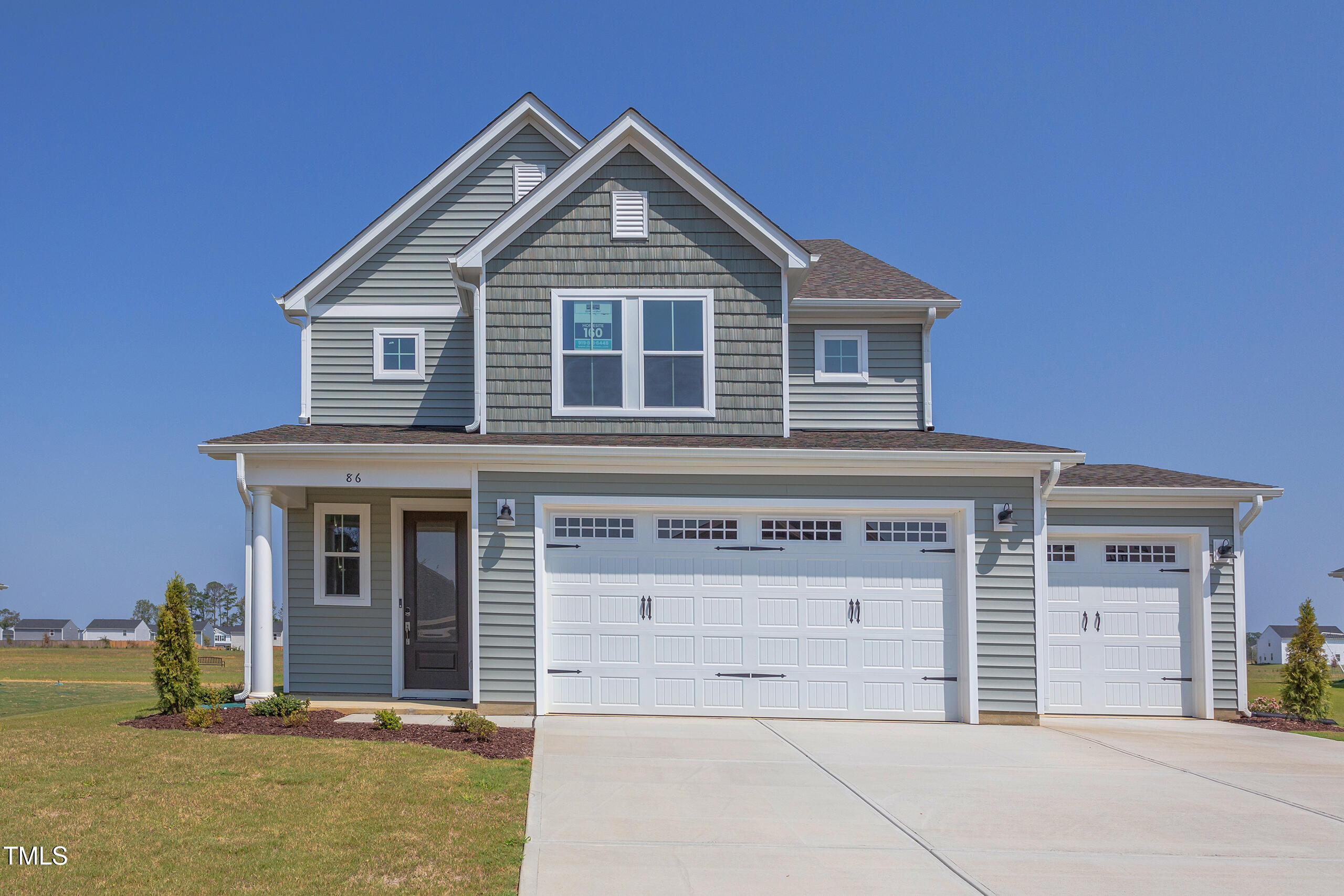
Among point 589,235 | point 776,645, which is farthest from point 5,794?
point 589,235

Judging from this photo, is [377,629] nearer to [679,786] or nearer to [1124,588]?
[679,786]

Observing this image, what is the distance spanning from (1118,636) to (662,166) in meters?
8.53

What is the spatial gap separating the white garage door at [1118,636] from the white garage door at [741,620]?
2117 mm

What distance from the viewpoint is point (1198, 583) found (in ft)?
41.1

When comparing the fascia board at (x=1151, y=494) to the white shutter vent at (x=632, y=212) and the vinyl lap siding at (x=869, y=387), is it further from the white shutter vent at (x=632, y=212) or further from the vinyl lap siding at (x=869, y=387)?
the white shutter vent at (x=632, y=212)

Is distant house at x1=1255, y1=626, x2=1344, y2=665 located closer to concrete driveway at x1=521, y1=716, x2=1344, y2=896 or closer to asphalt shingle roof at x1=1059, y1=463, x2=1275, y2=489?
asphalt shingle roof at x1=1059, y1=463, x2=1275, y2=489

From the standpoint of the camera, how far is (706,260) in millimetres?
12320

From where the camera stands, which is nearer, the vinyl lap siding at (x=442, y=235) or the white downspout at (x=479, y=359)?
the white downspout at (x=479, y=359)

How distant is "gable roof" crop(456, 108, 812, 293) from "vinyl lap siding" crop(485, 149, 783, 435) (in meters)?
0.11

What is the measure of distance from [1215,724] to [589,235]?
10014 mm

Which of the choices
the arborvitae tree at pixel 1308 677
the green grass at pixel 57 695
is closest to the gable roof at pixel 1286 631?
the arborvitae tree at pixel 1308 677

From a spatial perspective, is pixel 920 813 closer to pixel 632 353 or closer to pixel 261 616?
pixel 632 353

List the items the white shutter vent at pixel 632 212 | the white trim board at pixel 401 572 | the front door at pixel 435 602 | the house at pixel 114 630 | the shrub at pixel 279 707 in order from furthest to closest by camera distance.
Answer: the house at pixel 114 630 < the front door at pixel 435 602 < the white trim board at pixel 401 572 < the white shutter vent at pixel 632 212 < the shrub at pixel 279 707

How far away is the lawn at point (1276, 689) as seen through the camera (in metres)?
11.9
